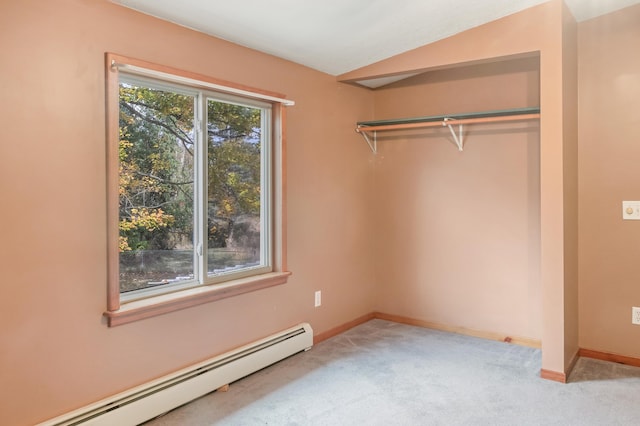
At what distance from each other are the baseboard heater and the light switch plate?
245cm

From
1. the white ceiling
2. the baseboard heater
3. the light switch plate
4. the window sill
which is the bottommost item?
the baseboard heater

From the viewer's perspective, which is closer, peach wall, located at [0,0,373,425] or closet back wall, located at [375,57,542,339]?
peach wall, located at [0,0,373,425]

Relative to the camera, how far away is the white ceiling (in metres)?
2.39

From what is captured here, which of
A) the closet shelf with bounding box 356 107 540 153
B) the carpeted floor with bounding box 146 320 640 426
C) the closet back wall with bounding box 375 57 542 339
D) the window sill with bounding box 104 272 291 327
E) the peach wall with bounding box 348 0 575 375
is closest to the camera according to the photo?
the window sill with bounding box 104 272 291 327

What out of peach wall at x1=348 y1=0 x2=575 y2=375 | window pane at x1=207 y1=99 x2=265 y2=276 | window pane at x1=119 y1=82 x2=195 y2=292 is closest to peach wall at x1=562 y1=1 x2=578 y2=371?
peach wall at x1=348 y1=0 x2=575 y2=375

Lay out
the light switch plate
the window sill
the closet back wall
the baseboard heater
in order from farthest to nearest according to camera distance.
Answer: the closet back wall → the light switch plate → the window sill → the baseboard heater

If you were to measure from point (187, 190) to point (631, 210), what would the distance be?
3006 millimetres

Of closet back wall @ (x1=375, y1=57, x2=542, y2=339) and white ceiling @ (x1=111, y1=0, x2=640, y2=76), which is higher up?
white ceiling @ (x1=111, y1=0, x2=640, y2=76)

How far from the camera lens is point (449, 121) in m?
3.56

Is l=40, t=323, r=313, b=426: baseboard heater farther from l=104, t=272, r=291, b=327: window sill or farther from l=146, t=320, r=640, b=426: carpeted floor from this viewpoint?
l=104, t=272, r=291, b=327: window sill

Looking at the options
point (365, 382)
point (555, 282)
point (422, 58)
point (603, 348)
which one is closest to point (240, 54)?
point (422, 58)

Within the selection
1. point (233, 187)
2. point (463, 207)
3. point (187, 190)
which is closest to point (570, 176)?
point (463, 207)

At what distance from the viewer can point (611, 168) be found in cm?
312

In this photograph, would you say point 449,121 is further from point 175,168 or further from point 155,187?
point 155,187
